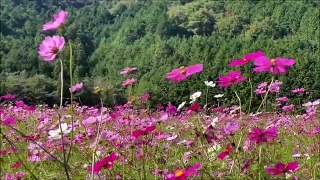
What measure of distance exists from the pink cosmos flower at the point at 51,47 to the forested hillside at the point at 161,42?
20.0 metres

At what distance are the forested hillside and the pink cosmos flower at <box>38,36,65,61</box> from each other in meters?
20.0

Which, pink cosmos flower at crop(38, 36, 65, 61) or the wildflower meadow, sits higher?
pink cosmos flower at crop(38, 36, 65, 61)

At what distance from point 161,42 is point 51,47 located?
61.3 m

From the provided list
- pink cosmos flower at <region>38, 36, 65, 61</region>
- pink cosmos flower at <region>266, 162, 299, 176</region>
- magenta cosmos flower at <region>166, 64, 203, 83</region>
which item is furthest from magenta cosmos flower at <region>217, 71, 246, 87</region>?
pink cosmos flower at <region>38, 36, 65, 61</region>

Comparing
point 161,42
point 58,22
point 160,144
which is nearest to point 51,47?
point 58,22

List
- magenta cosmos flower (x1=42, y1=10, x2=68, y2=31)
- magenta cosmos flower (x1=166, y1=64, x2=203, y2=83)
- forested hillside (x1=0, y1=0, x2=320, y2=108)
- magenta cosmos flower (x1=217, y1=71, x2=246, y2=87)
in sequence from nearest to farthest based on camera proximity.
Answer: magenta cosmos flower (x1=42, y1=10, x2=68, y2=31), magenta cosmos flower (x1=166, y1=64, x2=203, y2=83), magenta cosmos flower (x1=217, y1=71, x2=246, y2=87), forested hillside (x1=0, y1=0, x2=320, y2=108)

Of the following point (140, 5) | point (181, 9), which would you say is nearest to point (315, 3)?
point (181, 9)

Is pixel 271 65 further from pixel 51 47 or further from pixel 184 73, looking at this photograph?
pixel 51 47

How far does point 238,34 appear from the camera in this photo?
79.8 metres

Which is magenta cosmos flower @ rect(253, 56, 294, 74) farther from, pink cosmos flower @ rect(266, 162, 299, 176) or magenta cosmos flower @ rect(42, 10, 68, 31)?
magenta cosmos flower @ rect(42, 10, 68, 31)

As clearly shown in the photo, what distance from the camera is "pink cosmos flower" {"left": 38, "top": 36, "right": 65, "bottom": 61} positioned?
1.42 m

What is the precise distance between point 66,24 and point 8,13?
9316 centimetres

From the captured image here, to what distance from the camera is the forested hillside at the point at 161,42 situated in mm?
30906

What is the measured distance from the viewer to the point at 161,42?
62.5 meters
